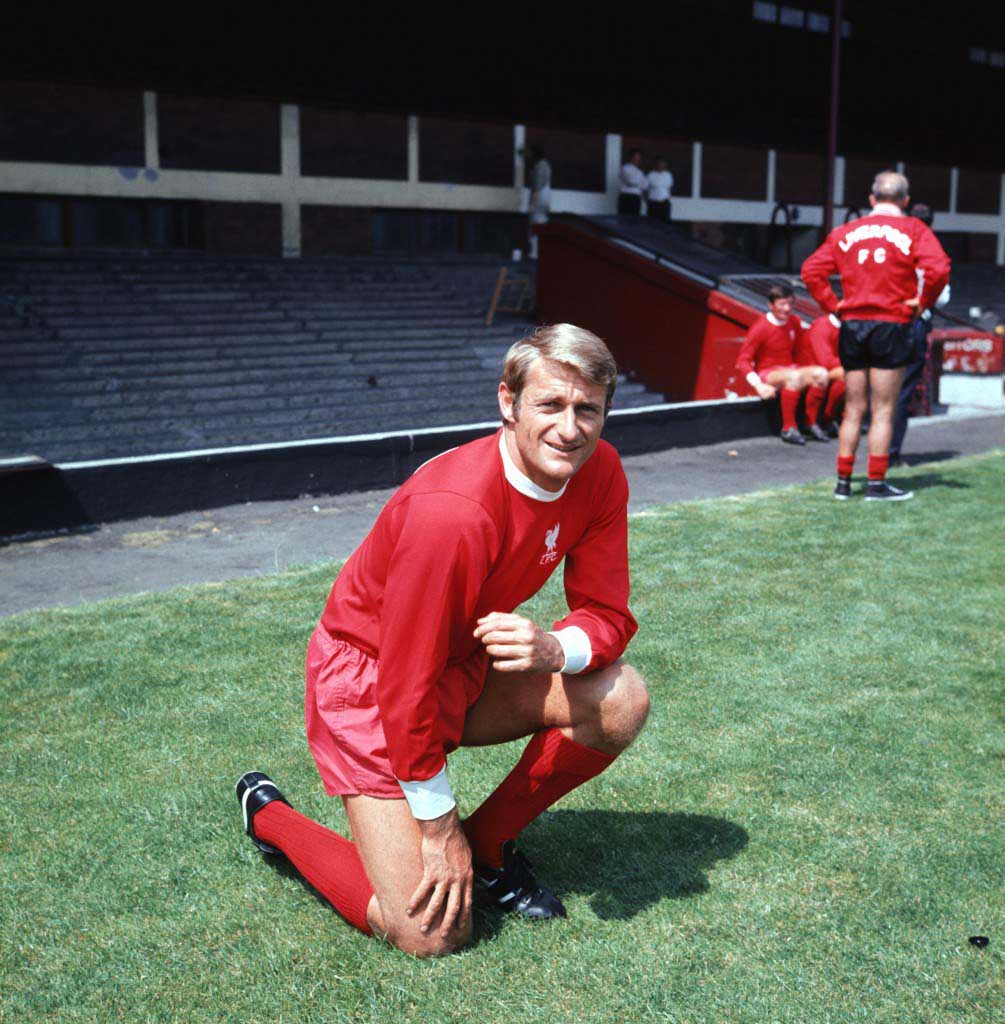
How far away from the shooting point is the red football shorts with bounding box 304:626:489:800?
9.41ft

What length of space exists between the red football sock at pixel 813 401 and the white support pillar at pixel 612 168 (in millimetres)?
12438

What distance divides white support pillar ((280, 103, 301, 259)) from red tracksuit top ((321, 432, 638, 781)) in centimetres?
1704

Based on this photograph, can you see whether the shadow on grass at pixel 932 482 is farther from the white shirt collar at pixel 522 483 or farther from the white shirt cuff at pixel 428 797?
the white shirt cuff at pixel 428 797

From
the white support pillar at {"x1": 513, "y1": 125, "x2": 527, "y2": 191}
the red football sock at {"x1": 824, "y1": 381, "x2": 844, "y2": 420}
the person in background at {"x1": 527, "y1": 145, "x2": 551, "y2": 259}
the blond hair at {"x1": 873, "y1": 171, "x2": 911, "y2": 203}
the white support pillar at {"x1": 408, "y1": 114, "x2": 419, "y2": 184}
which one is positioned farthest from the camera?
the white support pillar at {"x1": 513, "y1": 125, "x2": 527, "y2": 191}

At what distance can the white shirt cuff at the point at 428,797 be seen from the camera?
107 inches

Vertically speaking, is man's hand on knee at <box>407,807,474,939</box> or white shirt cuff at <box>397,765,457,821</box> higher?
white shirt cuff at <box>397,765,457,821</box>

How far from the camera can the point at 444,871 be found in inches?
108

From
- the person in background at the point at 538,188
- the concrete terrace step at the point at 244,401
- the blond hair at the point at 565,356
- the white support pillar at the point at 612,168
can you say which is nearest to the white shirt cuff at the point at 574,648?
the blond hair at the point at 565,356

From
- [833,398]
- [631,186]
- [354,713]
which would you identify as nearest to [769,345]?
[833,398]

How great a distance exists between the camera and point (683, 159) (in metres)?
24.5

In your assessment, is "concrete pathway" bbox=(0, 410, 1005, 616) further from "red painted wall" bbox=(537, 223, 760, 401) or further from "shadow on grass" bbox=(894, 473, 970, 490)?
"red painted wall" bbox=(537, 223, 760, 401)

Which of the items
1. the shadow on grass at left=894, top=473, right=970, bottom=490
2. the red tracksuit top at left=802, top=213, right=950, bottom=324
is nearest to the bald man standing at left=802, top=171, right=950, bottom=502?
the red tracksuit top at left=802, top=213, right=950, bottom=324

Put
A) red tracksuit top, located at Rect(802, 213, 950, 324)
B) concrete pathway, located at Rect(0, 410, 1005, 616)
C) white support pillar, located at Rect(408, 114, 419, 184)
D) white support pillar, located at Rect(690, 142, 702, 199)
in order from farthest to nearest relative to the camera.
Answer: white support pillar, located at Rect(690, 142, 702, 199) → white support pillar, located at Rect(408, 114, 419, 184) → red tracksuit top, located at Rect(802, 213, 950, 324) → concrete pathway, located at Rect(0, 410, 1005, 616)

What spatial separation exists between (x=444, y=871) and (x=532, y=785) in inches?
14.9
